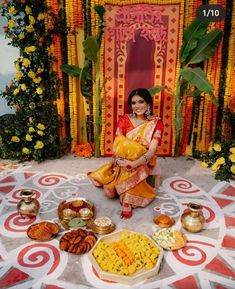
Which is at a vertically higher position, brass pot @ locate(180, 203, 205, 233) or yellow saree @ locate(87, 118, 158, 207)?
yellow saree @ locate(87, 118, 158, 207)

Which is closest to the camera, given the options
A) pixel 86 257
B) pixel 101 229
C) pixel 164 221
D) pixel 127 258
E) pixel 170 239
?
pixel 127 258

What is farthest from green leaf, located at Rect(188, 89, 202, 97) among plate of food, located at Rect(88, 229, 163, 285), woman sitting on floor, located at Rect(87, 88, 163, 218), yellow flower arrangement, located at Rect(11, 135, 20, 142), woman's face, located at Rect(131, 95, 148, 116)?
yellow flower arrangement, located at Rect(11, 135, 20, 142)

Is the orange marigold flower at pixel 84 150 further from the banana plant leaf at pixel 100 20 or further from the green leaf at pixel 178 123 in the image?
the banana plant leaf at pixel 100 20

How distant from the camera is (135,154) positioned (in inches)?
166

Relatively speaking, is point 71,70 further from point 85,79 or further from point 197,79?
point 197,79

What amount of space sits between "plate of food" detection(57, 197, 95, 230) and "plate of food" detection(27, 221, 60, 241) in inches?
5.9

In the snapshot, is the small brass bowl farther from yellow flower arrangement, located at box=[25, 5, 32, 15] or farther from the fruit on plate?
yellow flower arrangement, located at box=[25, 5, 32, 15]

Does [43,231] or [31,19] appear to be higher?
[31,19]

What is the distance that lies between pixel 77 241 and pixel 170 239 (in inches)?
37.9

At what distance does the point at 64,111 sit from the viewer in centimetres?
598

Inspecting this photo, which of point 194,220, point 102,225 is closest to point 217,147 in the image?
point 194,220

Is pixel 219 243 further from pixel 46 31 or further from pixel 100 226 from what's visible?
pixel 46 31

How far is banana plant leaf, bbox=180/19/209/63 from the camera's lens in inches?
208

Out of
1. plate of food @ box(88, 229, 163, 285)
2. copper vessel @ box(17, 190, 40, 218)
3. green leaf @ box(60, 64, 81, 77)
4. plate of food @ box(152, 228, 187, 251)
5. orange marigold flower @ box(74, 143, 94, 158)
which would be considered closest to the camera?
plate of food @ box(88, 229, 163, 285)
